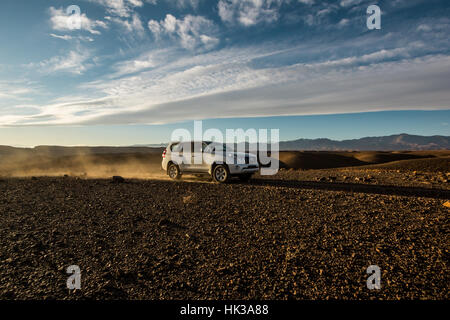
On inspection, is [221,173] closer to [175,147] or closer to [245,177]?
[245,177]

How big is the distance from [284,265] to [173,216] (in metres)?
3.51

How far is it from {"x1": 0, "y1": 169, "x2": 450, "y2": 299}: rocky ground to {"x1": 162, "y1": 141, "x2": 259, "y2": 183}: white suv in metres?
3.79

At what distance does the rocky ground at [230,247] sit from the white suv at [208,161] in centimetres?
379

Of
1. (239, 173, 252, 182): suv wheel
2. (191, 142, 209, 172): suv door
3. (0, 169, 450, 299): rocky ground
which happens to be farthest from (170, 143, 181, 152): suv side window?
(0, 169, 450, 299): rocky ground

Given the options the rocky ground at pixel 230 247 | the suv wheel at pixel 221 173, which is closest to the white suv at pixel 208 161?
the suv wheel at pixel 221 173

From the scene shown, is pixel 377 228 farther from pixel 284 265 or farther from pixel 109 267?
pixel 109 267

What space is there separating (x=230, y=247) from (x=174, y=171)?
31.8ft

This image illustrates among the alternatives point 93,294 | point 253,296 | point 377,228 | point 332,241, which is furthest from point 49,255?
point 377,228

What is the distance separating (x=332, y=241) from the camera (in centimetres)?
474

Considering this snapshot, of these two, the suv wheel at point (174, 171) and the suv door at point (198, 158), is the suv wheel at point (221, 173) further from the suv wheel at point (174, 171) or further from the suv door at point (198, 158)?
the suv wheel at point (174, 171)

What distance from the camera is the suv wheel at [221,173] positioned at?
11.9 metres
